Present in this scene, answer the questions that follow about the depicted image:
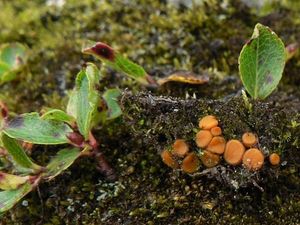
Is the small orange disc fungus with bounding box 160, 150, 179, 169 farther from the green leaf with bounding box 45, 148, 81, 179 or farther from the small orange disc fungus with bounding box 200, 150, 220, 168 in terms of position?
the green leaf with bounding box 45, 148, 81, 179

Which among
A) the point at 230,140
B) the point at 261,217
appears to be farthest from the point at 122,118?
the point at 261,217

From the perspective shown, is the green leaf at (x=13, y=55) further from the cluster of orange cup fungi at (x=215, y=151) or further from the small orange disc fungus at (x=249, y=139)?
the small orange disc fungus at (x=249, y=139)

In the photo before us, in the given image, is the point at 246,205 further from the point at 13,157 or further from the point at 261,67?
the point at 13,157

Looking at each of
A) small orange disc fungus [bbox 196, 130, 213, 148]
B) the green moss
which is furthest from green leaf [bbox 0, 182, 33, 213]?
small orange disc fungus [bbox 196, 130, 213, 148]

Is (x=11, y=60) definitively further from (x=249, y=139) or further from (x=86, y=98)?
(x=249, y=139)

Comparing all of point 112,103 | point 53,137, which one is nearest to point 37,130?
point 53,137

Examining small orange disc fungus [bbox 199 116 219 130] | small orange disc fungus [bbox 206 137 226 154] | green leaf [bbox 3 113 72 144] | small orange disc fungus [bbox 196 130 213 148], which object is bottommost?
small orange disc fungus [bbox 206 137 226 154]

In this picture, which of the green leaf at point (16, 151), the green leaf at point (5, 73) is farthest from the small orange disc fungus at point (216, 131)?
the green leaf at point (5, 73)
